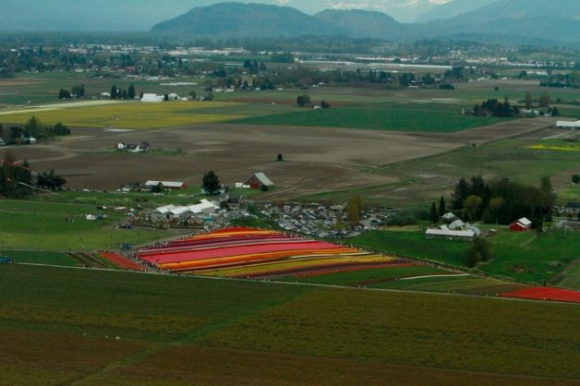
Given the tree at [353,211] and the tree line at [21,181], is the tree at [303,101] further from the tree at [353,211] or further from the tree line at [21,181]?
the tree at [353,211]

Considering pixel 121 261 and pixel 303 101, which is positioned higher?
pixel 121 261

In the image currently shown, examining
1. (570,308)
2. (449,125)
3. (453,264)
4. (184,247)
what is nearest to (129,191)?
(184,247)

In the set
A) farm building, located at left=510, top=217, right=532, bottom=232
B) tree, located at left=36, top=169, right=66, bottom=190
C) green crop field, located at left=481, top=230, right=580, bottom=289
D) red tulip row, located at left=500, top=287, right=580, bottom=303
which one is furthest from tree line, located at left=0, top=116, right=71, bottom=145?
red tulip row, located at left=500, top=287, right=580, bottom=303

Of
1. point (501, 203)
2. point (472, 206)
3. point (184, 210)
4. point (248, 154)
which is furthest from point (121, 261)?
point (248, 154)

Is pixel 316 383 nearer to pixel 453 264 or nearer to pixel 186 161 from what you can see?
pixel 453 264

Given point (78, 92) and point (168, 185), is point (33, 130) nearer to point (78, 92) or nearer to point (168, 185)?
point (168, 185)
